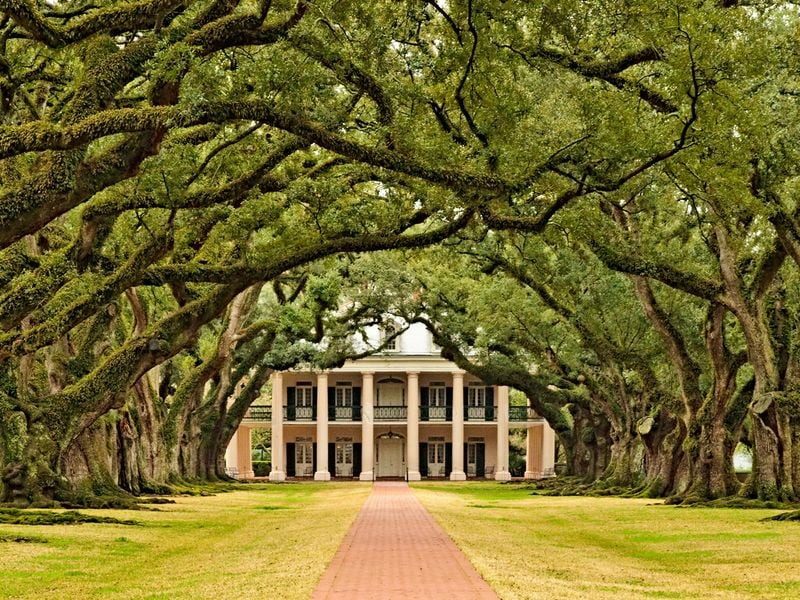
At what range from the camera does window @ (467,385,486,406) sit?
64.0 m

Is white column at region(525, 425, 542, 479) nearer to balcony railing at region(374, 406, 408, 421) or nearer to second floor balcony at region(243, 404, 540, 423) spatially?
second floor balcony at region(243, 404, 540, 423)

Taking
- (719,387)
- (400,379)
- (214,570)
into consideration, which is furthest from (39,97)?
(400,379)

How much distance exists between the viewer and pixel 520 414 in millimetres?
63969

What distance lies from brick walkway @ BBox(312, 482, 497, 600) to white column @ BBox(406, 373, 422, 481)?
3869cm

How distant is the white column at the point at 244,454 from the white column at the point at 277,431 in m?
4.43

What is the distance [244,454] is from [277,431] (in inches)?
241

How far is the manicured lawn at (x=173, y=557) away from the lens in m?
11.9

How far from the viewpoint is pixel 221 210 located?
67.9 ft

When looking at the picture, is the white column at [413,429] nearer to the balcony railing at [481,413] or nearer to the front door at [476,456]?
the balcony railing at [481,413]

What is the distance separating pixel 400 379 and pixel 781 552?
4788 centimetres

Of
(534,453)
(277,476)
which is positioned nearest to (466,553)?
(277,476)

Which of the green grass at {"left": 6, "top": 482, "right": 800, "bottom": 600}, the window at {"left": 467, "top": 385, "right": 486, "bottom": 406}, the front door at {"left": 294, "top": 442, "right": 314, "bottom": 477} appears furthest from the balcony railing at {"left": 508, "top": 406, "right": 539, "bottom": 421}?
the green grass at {"left": 6, "top": 482, "right": 800, "bottom": 600}

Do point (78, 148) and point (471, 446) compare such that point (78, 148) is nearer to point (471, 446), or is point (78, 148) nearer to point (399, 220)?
point (399, 220)

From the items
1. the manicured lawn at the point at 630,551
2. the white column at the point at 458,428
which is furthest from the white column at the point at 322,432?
the manicured lawn at the point at 630,551
